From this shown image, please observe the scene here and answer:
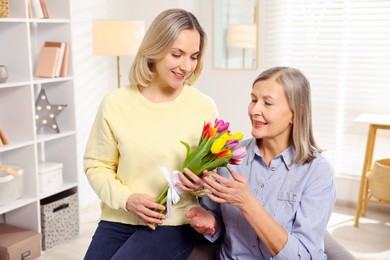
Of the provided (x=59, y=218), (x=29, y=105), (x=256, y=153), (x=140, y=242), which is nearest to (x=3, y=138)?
(x=29, y=105)

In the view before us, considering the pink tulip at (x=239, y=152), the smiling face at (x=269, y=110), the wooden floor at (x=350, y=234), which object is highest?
the smiling face at (x=269, y=110)

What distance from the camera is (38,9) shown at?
308 cm

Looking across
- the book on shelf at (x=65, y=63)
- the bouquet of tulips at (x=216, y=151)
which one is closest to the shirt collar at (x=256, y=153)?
the bouquet of tulips at (x=216, y=151)

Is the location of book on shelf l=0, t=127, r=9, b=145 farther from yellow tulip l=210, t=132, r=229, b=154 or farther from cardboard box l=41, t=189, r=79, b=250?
yellow tulip l=210, t=132, r=229, b=154

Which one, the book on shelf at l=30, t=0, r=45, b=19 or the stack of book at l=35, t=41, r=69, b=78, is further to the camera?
the stack of book at l=35, t=41, r=69, b=78

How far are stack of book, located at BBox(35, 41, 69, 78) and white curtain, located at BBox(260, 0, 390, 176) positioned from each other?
5.70 feet

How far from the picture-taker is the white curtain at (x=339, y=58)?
382cm

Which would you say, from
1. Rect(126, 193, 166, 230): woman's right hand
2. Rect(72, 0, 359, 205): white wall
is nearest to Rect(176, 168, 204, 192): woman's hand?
Rect(126, 193, 166, 230): woman's right hand

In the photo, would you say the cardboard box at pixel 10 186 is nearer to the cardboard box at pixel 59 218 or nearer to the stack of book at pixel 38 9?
A: the cardboard box at pixel 59 218

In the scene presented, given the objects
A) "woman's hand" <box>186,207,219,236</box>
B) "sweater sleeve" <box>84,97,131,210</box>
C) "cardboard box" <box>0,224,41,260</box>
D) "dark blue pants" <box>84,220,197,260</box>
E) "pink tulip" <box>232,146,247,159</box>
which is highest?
"pink tulip" <box>232,146,247,159</box>

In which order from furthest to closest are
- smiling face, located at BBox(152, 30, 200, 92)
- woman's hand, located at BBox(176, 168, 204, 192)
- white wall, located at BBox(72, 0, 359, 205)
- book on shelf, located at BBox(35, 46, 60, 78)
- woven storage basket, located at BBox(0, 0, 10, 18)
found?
white wall, located at BBox(72, 0, 359, 205) < book on shelf, located at BBox(35, 46, 60, 78) < woven storage basket, located at BBox(0, 0, 10, 18) < smiling face, located at BBox(152, 30, 200, 92) < woman's hand, located at BBox(176, 168, 204, 192)

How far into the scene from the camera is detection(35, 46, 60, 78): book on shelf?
3.17m

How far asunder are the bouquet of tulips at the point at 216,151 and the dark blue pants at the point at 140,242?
30cm

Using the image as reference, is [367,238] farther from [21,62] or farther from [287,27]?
[21,62]
